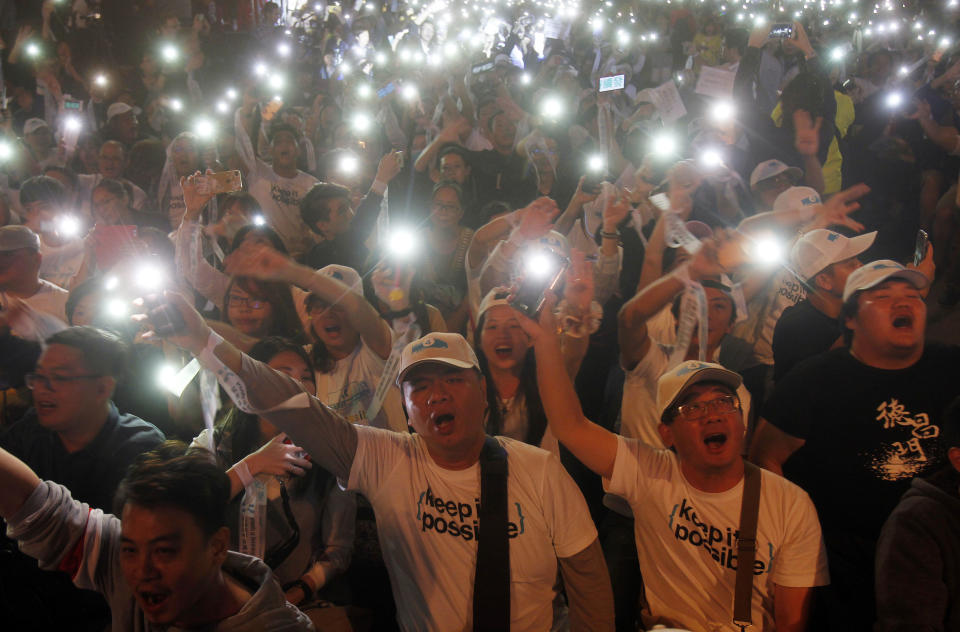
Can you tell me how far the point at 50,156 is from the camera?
731cm

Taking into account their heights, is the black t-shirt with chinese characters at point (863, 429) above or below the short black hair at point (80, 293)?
below

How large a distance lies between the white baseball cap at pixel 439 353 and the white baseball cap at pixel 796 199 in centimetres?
291

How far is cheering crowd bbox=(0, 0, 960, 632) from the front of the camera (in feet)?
7.55

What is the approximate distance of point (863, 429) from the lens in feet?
9.12

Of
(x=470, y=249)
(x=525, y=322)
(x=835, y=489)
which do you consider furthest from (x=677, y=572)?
(x=470, y=249)

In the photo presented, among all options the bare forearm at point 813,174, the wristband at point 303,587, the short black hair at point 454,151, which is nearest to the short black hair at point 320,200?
the short black hair at point 454,151

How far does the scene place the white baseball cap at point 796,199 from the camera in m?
4.46

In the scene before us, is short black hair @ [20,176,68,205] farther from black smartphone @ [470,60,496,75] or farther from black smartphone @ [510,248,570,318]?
black smartphone @ [470,60,496,75]

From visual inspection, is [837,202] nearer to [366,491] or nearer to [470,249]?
[470,249]

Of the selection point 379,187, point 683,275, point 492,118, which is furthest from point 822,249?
point 492,118

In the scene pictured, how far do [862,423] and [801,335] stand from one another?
3.18 feet

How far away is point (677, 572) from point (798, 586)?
1.37ft

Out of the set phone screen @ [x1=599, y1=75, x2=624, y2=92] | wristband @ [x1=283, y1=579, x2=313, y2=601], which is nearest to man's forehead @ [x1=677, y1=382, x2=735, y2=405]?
wristband @ [x1=283, y1=579, x2=313, y2=601]

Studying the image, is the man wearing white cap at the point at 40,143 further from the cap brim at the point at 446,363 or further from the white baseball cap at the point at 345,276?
the cap brim at the point at 446,363
